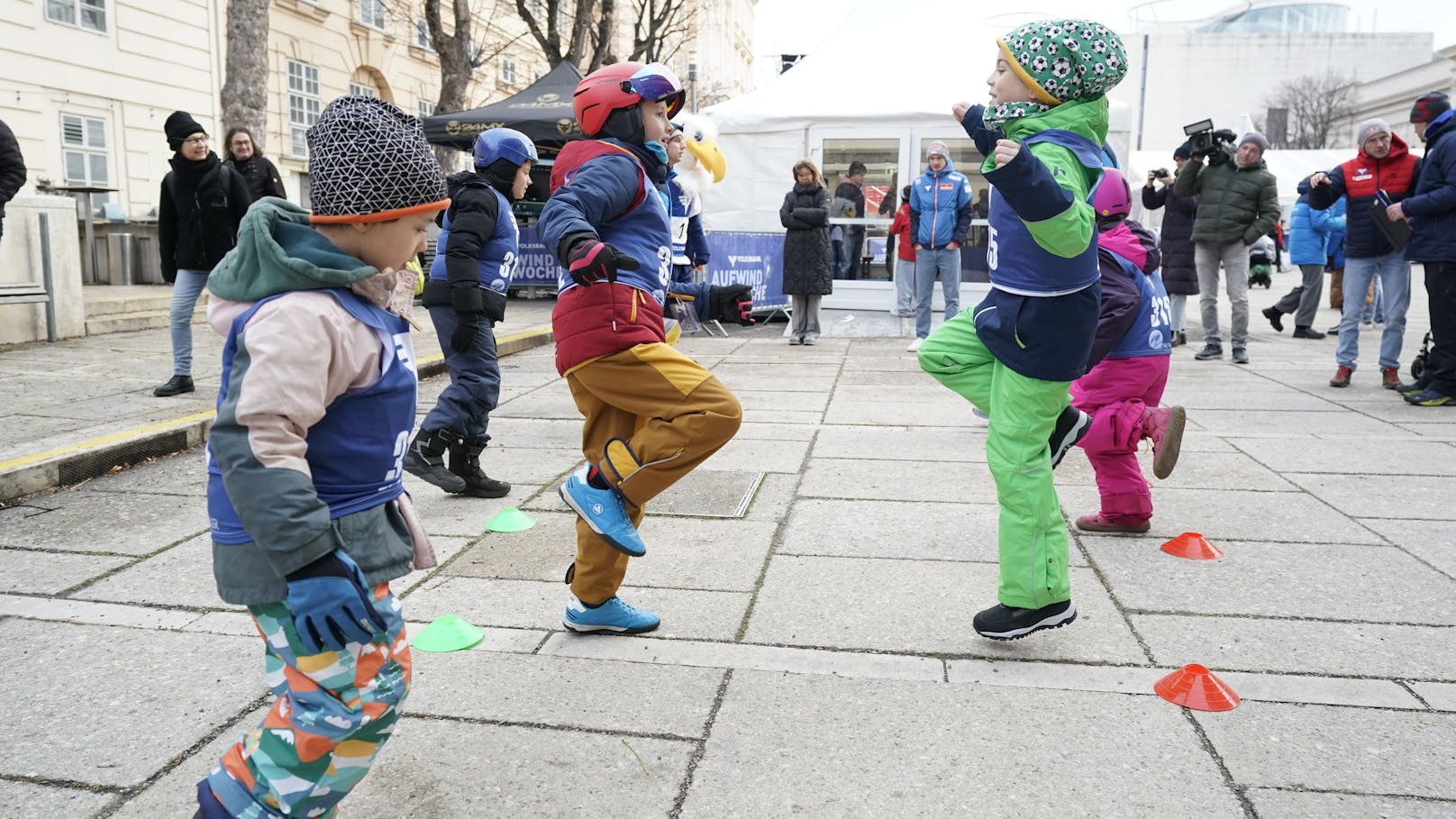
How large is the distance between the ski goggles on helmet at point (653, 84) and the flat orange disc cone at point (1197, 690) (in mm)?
2199

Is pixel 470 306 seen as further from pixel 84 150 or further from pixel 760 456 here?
pixel 84 150

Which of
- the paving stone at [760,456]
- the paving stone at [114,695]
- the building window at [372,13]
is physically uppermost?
the building window at [372,13]

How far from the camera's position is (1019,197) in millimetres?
2822

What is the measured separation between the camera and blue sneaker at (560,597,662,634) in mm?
3293

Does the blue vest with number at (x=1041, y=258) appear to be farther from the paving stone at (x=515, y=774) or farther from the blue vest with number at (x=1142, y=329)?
the paving stone at (x=515, y=774)

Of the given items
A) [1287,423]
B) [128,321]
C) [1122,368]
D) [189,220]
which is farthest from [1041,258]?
[128,321]

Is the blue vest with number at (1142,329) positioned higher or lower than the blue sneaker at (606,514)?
higher

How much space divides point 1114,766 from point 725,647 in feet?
3.83

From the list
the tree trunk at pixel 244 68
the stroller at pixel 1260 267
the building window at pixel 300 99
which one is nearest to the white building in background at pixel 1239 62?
the stroller at pixel 1260 267

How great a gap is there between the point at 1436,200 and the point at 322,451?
771 centimetres

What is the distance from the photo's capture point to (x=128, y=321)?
35.0 ft

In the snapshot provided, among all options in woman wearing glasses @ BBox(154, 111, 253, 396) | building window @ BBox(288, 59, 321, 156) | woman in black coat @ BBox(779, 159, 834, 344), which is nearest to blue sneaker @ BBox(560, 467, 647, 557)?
woman wearing glasses @ BBox(154, 111, 253, 396)

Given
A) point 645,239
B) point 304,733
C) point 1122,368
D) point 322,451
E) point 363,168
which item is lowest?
point 304,733

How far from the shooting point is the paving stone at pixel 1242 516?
4.44 m
